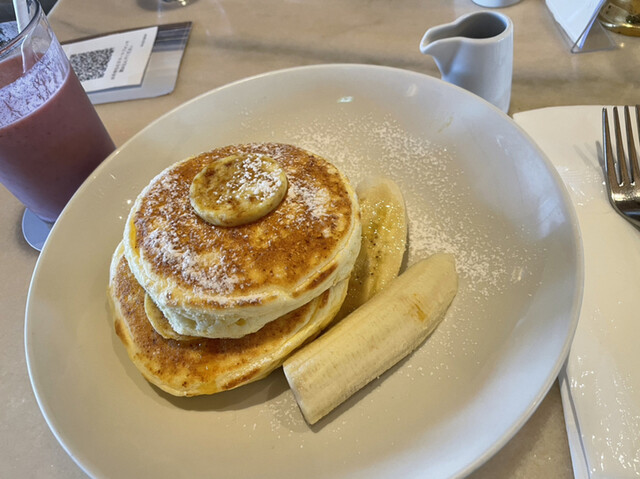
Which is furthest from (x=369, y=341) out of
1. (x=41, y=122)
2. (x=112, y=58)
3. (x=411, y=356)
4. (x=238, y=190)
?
(x=112, y=58)

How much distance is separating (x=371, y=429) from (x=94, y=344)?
556 millimetres

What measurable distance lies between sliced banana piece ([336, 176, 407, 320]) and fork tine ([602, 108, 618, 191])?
1.44 ft

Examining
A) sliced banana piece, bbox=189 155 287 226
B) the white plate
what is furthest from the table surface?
sliced banana piece, bbox=189 155 287 226

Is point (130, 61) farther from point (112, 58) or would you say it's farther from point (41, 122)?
point (41, 122)

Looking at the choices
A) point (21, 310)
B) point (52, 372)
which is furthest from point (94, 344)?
point (21, 310)

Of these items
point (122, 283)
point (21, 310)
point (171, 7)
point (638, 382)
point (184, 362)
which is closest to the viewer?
point (638, 382)

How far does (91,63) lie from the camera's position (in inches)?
67.0

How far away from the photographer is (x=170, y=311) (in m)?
0.79

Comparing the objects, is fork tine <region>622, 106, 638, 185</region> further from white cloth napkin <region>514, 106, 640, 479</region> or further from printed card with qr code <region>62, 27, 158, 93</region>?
printed card with qr code <region>62, 27, 158, 93</region>

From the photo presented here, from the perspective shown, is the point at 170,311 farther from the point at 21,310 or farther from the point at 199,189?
the point at 21,310

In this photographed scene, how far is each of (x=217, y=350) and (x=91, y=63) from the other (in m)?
1.41

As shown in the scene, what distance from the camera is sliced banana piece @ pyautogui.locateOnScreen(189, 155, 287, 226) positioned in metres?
0.82

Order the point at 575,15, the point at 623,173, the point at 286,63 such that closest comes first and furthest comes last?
the point at 623,173
the point at 575,15
the point at 286,63

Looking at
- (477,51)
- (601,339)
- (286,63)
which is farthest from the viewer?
(286,63)
